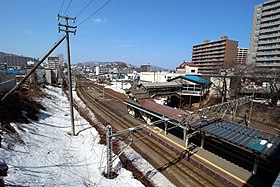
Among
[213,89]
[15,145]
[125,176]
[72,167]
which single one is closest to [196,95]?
[213,89]

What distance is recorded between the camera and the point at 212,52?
2881 inches

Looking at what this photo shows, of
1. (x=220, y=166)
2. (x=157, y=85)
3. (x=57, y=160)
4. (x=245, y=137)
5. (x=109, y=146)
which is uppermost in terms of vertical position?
(x=157, y=85)

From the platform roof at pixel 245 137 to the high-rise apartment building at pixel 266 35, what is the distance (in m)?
49.6

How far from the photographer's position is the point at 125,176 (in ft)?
30.0

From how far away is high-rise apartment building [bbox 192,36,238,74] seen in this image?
2660 inches

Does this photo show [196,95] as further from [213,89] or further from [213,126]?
[213,126]

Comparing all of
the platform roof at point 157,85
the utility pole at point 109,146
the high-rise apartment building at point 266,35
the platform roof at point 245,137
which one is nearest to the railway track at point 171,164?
the platform roof at point 245,137

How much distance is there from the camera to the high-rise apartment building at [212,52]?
6756cm

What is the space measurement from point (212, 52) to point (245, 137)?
241 feet

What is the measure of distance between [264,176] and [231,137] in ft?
10.3

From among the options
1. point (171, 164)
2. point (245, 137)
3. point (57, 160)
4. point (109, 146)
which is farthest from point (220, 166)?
point (57, 160)

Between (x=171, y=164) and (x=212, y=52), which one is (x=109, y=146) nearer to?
(x=171, y=164)

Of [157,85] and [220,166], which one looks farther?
[157,85]

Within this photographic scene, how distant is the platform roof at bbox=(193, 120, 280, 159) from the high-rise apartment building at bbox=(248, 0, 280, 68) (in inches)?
1952
